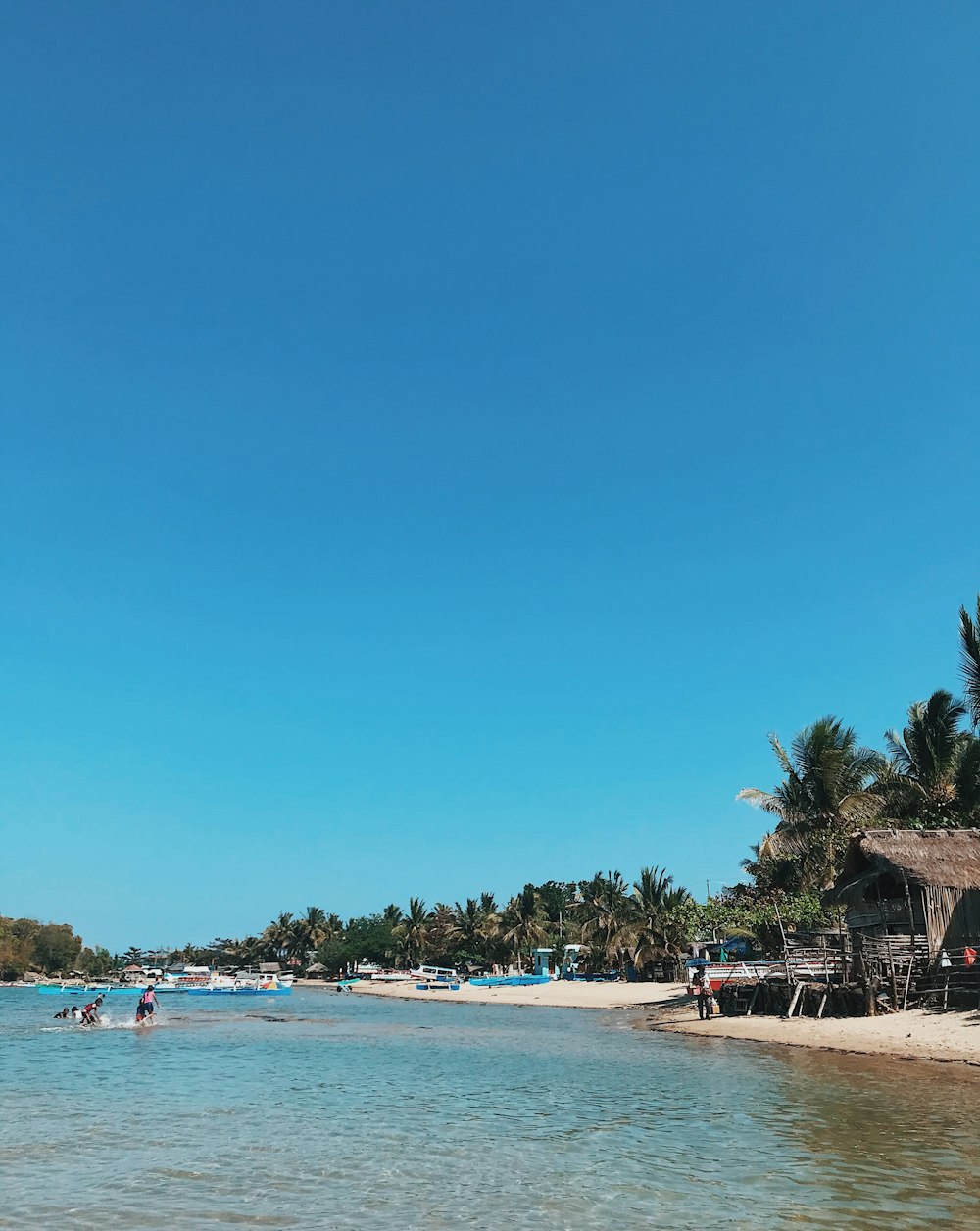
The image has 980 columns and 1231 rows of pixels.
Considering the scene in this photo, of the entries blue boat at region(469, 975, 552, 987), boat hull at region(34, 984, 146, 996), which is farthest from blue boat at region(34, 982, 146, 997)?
blue boat at region(469, 975, 552, 987)

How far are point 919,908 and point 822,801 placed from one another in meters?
12.7

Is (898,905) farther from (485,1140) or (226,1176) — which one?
(226,1176)

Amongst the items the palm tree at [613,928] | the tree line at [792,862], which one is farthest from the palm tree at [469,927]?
the palm tree at [613,928]

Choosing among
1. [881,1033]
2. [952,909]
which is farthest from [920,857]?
[881,1033]

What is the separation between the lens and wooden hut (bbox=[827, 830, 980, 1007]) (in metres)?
30.8

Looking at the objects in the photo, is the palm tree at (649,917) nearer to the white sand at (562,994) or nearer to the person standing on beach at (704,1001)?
the white sand at (562,994)

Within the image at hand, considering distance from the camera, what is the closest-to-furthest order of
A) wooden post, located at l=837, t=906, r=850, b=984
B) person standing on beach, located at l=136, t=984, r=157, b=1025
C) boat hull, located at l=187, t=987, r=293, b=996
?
wooden post, located at l=837, t=906, r=850, b=984 < person standing on beach, located at l=136, t=984, r=157, b=1025 < boat hull, located at l=187, t=987, r=293, b=996

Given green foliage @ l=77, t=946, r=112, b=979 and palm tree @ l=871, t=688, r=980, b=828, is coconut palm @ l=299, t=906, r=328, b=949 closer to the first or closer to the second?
green foliage @ l=77, t=946, r=112, b=979

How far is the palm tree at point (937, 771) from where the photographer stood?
4166cm

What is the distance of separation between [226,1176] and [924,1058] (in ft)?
59.7

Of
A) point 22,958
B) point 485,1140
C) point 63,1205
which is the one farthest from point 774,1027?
point 22,958

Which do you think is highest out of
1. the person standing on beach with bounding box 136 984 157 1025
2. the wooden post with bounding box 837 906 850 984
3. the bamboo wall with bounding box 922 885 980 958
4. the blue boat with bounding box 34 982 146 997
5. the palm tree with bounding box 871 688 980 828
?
the palm tree with bounding box 871 688 980 828

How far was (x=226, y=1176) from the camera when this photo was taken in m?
13.2

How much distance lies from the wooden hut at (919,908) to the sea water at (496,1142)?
19.5 feet
